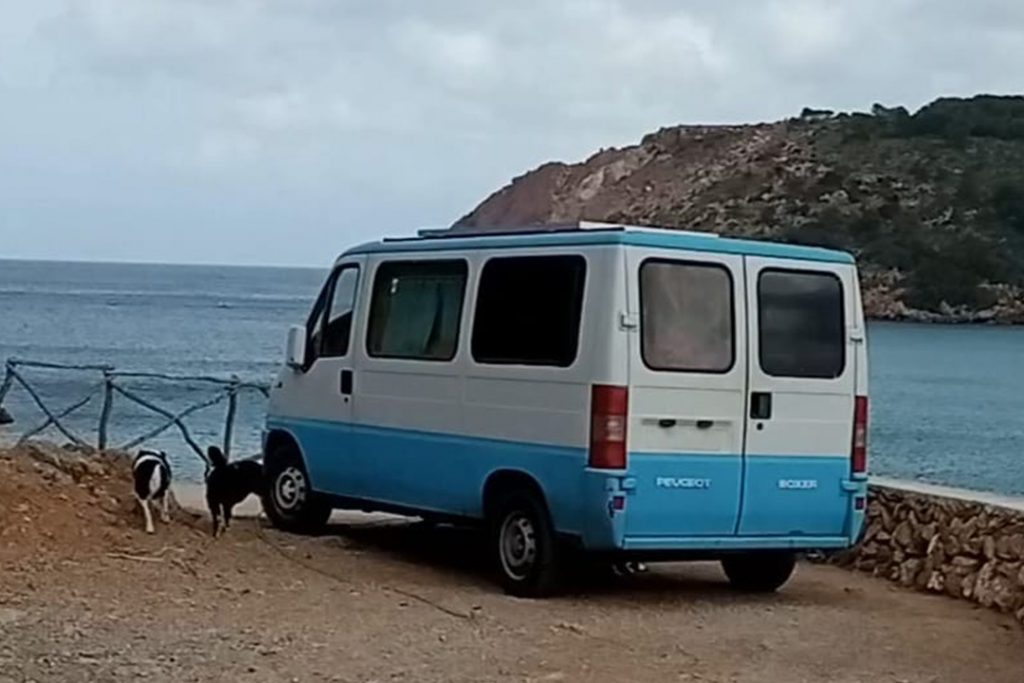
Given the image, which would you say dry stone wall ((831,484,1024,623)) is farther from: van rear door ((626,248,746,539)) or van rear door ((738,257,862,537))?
van rear door ((626,248,746,539))

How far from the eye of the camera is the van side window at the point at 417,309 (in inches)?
480

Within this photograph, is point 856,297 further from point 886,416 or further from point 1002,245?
point 1002,245

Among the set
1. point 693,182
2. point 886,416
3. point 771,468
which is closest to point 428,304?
point 771,468

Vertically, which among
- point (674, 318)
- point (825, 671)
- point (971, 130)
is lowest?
point (825, 671)

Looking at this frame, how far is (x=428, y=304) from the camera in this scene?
12461mm

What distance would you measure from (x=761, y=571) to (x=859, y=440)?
116cm

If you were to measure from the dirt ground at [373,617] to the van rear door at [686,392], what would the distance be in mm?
628

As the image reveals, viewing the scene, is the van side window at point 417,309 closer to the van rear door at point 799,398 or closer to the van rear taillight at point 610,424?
the van rear taillight at point 610,424

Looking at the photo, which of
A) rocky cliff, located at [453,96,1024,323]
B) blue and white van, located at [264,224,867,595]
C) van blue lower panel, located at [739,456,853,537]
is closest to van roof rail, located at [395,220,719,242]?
blue and white van, located at [264,224,867,595]

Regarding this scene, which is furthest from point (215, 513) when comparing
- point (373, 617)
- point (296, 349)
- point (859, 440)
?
point (859, 440)

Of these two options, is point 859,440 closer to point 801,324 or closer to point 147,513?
point 801,324

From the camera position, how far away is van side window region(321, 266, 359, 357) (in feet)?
43.4

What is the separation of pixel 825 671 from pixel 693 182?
120 meters

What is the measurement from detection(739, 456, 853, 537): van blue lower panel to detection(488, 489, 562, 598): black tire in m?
1.11
